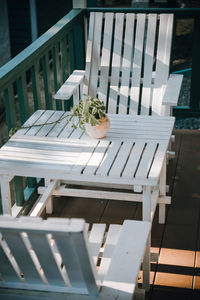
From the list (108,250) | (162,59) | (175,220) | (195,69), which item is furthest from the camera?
(195,69)

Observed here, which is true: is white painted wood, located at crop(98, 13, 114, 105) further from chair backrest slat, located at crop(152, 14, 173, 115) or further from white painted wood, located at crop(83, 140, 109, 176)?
white painted wood, located at crop(83, 140, 109, 176)

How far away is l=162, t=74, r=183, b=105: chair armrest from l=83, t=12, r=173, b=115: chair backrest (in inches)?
7.6

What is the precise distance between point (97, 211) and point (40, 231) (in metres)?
2.07

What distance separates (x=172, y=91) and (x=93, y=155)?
1009 millimetres

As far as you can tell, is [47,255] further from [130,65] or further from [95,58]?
[95,58]

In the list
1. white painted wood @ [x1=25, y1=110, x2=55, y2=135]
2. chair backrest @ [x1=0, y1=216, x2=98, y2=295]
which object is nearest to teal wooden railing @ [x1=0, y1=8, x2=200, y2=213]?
white painted wood @ [x1=25, y1=110, x2=55, y2=135]

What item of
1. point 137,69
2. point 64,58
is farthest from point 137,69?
point 64,58

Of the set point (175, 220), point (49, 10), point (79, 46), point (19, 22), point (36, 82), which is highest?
point (36, 82)

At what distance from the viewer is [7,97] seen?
3180 millimetres

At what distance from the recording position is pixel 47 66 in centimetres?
393

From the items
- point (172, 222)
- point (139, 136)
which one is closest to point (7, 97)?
point (139, 136)

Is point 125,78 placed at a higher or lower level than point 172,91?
lower

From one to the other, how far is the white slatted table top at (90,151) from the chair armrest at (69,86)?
6.6 inches

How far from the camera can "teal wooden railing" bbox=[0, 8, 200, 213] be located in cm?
324
